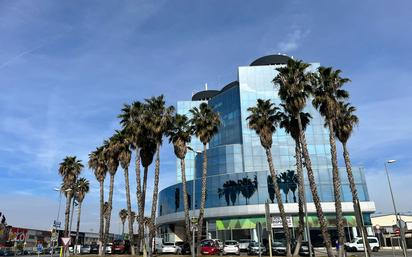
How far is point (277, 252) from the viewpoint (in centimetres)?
4247

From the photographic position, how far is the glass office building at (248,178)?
6700 cm

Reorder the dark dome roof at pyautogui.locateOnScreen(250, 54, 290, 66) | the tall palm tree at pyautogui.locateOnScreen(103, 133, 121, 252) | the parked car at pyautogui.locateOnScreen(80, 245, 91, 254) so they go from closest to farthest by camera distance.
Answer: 1. the tall palm tree at pyautogui.locateOnScreen(103, 133, 121, 252)
2. the parked car at pyautogui.locateOnScreen(80, 245, 91, 254)
3. the dark dome roof at pyautogui.locateOnScreen(250, 54, 290, 66)

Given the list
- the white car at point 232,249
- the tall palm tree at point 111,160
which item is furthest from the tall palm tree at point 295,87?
the tall palm tree at point 111,160

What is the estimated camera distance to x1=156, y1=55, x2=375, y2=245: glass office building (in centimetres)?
6700

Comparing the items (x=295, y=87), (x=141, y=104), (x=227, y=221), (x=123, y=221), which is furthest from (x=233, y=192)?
(x=123, y=221)

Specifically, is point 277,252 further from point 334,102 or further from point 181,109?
point 181,109

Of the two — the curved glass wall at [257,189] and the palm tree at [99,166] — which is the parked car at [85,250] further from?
the curved glass wall at [257,189]

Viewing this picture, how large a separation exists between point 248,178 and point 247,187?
1.76 meters

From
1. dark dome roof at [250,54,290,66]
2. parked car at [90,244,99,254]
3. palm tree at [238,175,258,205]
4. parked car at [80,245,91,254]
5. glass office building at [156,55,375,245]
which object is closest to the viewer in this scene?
parked car at [90,244,99,254]

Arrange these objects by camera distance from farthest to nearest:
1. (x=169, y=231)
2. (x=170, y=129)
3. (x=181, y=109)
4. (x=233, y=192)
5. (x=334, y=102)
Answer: (x=181, y=109)
(x=169, y=231)
(x=233, y=192)
(x=170, y=129)
(x=334, y=102)

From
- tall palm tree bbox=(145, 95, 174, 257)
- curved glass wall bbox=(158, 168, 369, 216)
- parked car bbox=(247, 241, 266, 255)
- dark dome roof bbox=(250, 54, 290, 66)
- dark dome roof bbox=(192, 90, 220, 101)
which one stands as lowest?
parked car bbox=(247, 241, 266, 255)

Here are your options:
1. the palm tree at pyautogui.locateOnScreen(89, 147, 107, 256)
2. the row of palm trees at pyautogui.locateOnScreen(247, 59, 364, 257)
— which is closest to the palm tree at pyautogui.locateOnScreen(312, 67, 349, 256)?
the row of palm trees at pyautogui.locateOnScreen(247, 59, 364, 257)

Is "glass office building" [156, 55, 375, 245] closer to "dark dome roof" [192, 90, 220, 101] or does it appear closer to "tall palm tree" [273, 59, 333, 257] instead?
"dark dome roof" [192, 90, 220, 101]

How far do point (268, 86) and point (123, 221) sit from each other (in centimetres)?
6976
